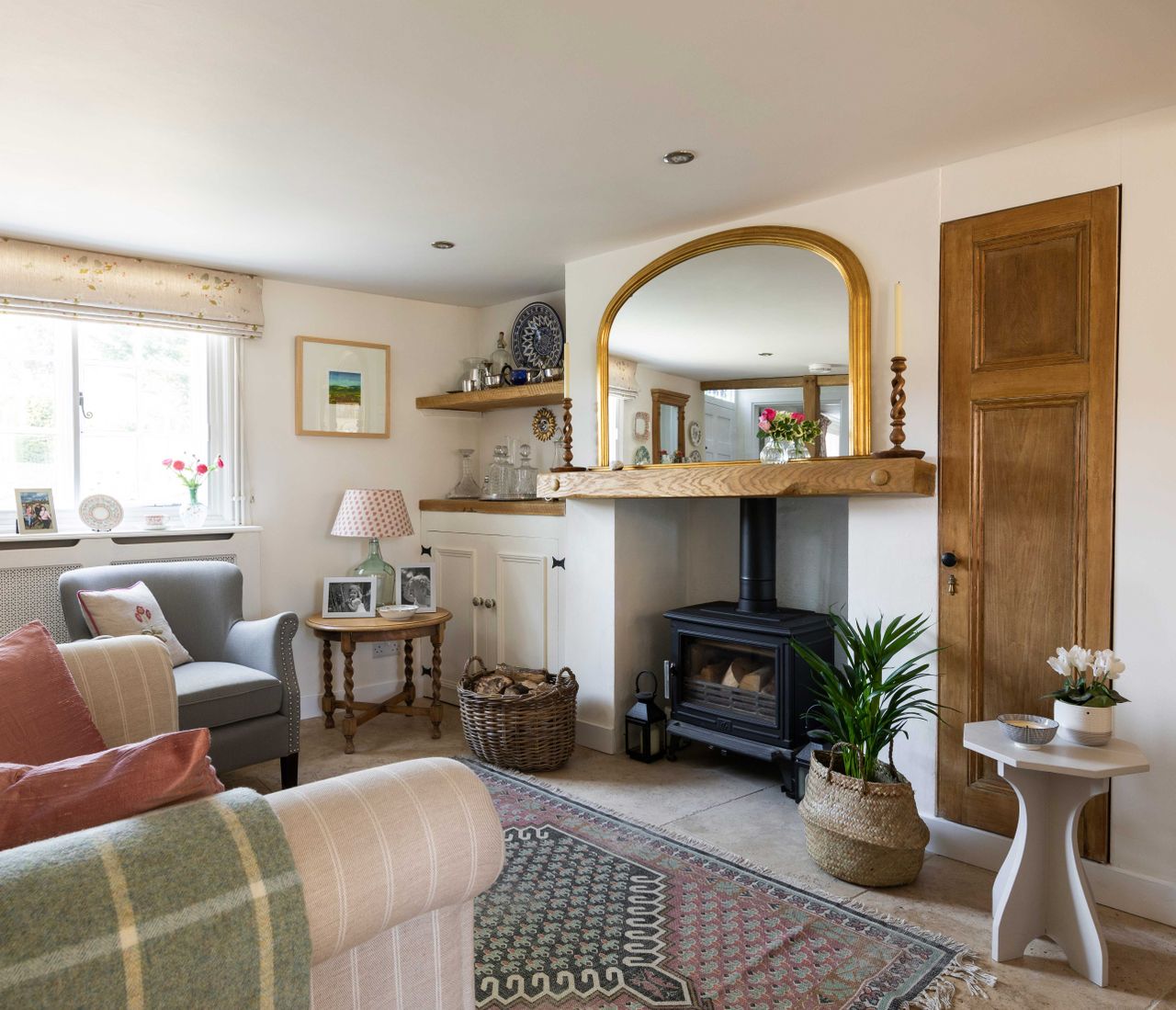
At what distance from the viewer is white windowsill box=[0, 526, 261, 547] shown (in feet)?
11.5

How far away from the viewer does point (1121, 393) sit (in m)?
2.41

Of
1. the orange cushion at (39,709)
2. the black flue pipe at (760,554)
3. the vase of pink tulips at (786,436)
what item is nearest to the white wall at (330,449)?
the black flue pipe at (760,554)

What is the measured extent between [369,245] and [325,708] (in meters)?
2.26

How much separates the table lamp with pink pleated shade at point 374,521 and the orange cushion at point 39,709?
238 centimetres

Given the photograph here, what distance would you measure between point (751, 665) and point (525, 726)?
3.17ft

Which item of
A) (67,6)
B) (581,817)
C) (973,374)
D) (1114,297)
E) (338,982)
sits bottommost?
(581,817)

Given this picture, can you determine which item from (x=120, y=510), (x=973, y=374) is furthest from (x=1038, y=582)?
(x=120, y=510)

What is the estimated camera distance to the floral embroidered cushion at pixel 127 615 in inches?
127

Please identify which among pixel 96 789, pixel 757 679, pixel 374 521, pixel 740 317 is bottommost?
pixel 757 679

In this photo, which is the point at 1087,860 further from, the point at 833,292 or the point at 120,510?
the point at 120,510

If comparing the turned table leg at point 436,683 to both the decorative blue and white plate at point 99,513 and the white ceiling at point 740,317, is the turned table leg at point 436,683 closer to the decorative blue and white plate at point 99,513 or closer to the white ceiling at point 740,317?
the decorative blue and white plate at point 99,513

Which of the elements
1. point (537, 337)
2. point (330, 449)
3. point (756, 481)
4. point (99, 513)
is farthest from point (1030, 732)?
point (99, 513)

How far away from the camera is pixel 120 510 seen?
379 centimetres

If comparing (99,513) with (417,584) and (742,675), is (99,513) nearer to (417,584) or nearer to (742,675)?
(417,584)
